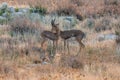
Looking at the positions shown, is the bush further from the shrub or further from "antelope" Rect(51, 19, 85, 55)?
the shrub

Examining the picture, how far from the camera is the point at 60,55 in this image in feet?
52.0

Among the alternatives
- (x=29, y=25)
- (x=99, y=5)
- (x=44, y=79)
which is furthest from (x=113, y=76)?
(x=99, y=5)

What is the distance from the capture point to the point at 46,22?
75.5ft

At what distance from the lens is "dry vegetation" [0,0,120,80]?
13.2 meters

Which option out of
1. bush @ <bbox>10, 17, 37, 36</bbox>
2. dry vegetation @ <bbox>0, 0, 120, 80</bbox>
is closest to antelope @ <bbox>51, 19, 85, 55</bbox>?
dry vegetation @ <bbox>0, 0, 120, 80</bbox>

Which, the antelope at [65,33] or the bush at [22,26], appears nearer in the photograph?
the antelope at [65,33]

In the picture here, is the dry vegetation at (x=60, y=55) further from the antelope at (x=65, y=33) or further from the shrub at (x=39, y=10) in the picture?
the shrub at (x=39, y=10)

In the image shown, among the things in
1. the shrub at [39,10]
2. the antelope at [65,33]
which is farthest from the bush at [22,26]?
the shrub at [39,10]

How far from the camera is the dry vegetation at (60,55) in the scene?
13234 millimetres

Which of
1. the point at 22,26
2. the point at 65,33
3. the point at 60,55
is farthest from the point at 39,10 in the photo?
the point at 60,55

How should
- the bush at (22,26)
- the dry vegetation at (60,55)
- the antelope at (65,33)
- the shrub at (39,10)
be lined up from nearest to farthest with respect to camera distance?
the dry vegetation at (60,55) → the antelope at (65,33) → the bush at (22,26) → the shrub at (39,10)

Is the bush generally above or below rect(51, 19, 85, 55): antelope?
below

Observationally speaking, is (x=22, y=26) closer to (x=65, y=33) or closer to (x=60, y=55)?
(x=65, y=33)

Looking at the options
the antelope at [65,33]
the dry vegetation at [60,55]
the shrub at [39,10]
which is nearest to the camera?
the dry vegetation at [60,55]
